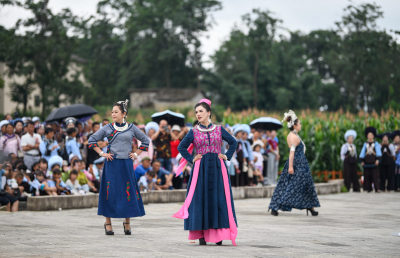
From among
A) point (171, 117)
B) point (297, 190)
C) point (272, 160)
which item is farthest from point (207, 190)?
point (272, 160)

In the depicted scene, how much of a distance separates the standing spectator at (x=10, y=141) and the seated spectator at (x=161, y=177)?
3.29m

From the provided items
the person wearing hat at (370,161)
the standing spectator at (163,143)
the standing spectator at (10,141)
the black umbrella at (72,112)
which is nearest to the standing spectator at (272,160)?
the person wearing hat at (370,161)

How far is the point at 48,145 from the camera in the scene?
17562mm

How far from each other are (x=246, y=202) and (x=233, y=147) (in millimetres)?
8306

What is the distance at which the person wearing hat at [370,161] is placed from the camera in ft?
75.8

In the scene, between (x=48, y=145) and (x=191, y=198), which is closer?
(x=191, y=198)

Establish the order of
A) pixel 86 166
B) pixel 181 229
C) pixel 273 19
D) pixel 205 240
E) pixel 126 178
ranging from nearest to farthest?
pixel 205 240, pixel 126 178, pixel 181 229, pixel 86 166, pixel 273 19

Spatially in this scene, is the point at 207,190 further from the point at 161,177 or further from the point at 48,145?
the point at 161,177

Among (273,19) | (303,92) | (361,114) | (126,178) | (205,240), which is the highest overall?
(273,19)

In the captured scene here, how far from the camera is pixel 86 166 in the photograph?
60.2ft

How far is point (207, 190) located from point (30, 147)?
8.30 meters

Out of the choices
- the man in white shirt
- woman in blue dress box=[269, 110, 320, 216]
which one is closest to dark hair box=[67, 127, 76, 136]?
the man in white shirt

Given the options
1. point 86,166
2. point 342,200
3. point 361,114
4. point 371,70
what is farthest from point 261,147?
point 371,70

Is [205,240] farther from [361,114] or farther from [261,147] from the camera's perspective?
[361,114]
